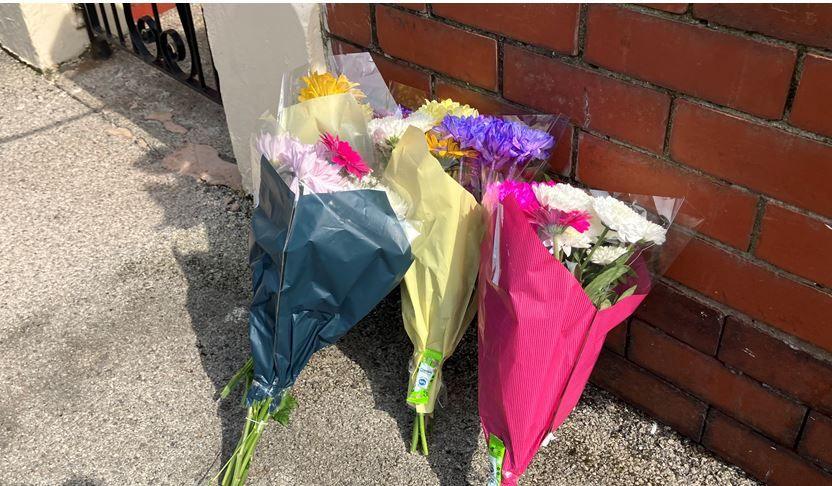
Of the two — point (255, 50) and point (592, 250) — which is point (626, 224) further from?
point (255, 50)

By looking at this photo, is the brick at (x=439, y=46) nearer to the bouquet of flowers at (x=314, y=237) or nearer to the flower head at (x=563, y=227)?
the bouquet of flowers at (x=314, y=237)

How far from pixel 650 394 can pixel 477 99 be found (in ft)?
2.64

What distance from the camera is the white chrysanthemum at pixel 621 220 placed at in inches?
56.4

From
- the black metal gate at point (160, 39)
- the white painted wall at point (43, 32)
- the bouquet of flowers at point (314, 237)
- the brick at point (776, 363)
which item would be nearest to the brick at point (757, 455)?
the brick at point (776, 363)

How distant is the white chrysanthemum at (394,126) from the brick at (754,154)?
1.69 feet

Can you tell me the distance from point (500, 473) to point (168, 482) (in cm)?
76

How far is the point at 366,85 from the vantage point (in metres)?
1.97

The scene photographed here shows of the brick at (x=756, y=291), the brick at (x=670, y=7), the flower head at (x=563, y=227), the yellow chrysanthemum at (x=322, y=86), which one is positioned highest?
the brick at (x=670, y=7)

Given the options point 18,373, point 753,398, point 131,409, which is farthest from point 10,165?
point 753,398

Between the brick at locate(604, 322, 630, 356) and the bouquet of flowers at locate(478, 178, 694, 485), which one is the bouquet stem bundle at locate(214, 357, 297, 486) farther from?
the brick at locate(604, 322, 630, 356)

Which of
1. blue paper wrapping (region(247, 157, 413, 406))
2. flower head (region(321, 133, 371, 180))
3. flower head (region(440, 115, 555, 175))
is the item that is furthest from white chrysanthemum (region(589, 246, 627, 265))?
flower head (region(321, 133, 371, 180))

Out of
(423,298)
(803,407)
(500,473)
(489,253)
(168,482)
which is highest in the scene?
(489,253)

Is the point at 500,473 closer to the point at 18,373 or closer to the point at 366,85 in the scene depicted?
the point at 366,85

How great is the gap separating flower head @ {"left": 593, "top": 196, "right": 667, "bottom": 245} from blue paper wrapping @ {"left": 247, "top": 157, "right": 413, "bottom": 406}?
0.40 m
